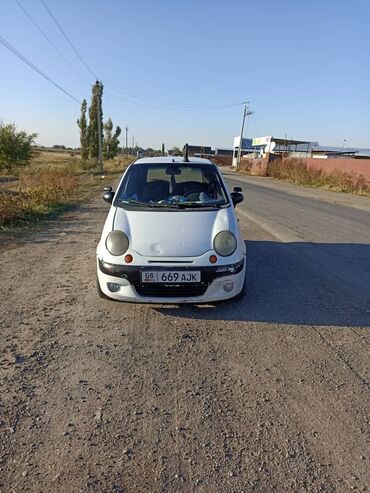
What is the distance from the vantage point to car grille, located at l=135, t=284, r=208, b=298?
3793mm

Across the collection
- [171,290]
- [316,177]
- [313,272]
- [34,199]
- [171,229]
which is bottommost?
[316,177]

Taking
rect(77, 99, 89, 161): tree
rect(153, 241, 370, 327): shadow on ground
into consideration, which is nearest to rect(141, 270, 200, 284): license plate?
rect(153, 241, 370, 327): shadow on ground

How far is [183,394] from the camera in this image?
2.75 meters

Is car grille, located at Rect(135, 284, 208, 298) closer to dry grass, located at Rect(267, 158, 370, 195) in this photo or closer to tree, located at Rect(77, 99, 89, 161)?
dry grass, located at Rect(267, 158, 370, 195)

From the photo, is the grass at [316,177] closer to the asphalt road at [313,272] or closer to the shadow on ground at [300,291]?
the asphalt road at [313,272]

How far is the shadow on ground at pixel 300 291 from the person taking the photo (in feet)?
13.4

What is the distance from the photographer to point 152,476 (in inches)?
80.1

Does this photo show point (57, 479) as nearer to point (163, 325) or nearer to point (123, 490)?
A: point (123, 490)

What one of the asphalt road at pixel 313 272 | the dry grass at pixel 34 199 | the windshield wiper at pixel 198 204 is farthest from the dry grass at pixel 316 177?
the windshield wiper at pixel 198 204

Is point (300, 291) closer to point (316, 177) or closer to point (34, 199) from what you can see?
point (34, 199)

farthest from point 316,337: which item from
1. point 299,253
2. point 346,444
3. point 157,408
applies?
point 299,253

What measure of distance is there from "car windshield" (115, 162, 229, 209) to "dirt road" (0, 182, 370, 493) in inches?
49.5

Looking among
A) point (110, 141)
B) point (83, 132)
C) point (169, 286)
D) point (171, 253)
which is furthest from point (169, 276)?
point (110, 141)

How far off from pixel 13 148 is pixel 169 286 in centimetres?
3576
